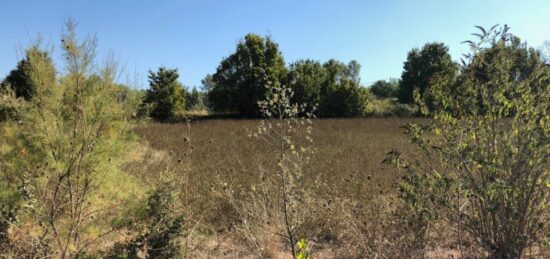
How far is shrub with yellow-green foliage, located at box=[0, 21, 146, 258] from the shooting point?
3.75 metres

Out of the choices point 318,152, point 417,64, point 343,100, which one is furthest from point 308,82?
point 318,152

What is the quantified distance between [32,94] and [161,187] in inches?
57.9

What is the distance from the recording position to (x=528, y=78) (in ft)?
11.2

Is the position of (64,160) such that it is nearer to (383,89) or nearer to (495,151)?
(495,151)

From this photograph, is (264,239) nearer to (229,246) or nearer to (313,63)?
(229,246)

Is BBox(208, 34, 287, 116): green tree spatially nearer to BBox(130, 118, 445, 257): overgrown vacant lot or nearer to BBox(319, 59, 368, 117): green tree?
BBox(319, 59, 368, 117): green tree

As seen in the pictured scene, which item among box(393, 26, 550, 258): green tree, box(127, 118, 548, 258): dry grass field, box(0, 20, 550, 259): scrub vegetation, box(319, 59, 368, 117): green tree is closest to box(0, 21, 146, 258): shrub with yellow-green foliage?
box(0, 20, 550, 259): scrub vegetation

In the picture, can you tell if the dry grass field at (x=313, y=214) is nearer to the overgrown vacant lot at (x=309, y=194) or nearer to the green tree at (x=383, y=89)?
the overgrown vacant lot at (x=309, y=194)

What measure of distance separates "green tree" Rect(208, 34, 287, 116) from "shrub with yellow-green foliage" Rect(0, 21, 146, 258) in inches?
1020

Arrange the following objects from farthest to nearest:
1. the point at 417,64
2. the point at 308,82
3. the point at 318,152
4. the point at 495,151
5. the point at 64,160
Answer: the point at 417,64 → the point at 308,82 → the point at 318,152 → the point at 64,160 → the point at 495,151

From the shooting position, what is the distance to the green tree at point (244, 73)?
3053 centimetres

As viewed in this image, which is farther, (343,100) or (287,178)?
(343,100)

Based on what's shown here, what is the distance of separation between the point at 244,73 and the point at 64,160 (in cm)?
2741

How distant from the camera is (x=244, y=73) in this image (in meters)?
30.9
